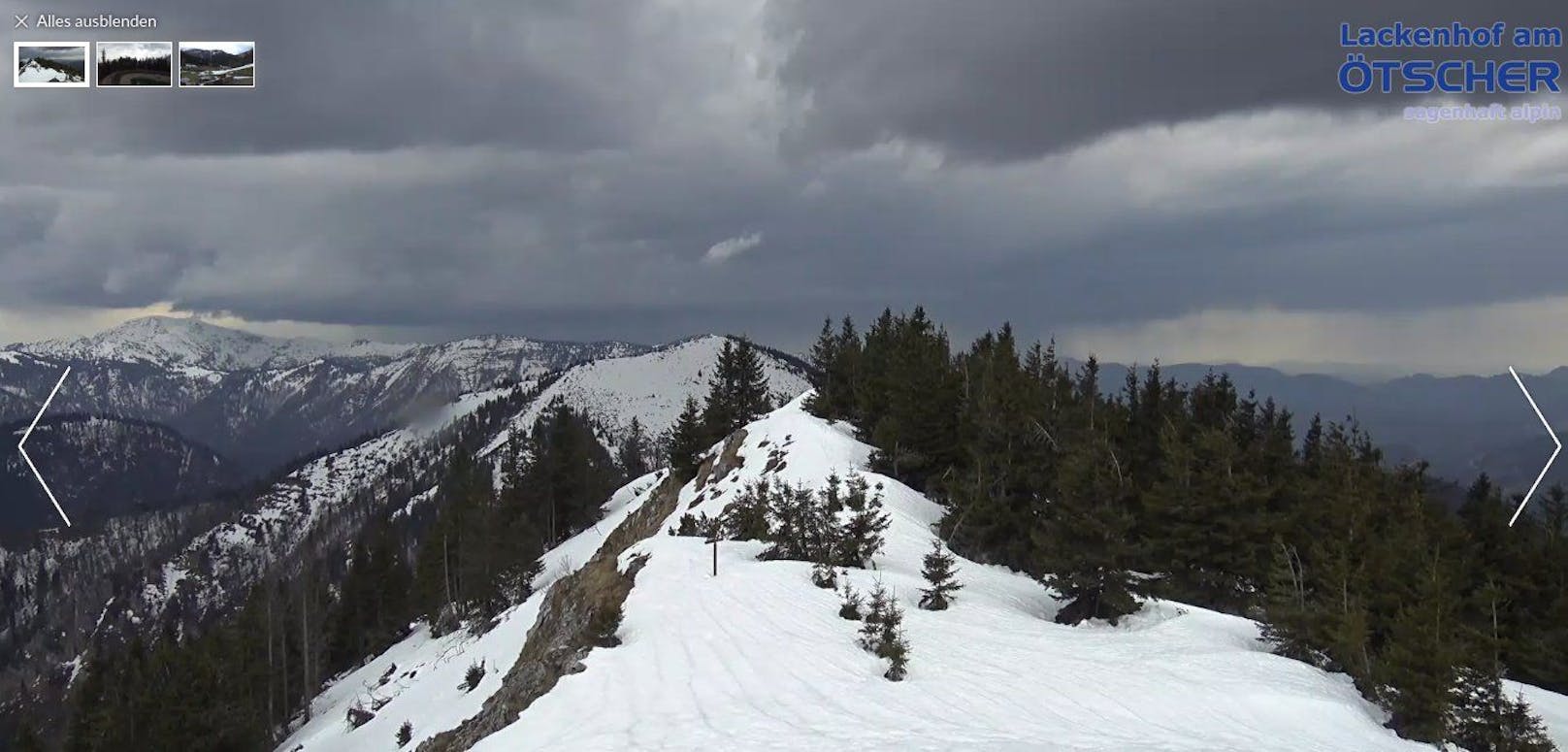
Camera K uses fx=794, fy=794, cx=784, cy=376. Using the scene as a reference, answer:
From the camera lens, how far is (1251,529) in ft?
108

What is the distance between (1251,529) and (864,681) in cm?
2543

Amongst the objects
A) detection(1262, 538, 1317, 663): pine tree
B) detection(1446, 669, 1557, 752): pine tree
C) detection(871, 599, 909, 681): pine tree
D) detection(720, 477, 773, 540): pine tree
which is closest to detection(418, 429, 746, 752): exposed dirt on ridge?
detection(720, 477, 773, 540): pine tree

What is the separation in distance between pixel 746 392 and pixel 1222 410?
45782mm

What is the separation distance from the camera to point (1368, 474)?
40.6 m

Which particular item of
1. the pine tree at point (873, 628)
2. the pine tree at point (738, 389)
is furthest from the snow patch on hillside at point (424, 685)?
the pine tree at point (738, 389)

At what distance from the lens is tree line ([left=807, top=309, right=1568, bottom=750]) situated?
1608cm

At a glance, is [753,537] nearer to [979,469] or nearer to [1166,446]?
[979,469]

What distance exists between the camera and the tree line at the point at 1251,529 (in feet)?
52.7

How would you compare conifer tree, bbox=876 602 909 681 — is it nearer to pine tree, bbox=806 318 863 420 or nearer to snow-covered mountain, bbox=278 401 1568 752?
snow-covered mountain, bbox=278 401 1568 752

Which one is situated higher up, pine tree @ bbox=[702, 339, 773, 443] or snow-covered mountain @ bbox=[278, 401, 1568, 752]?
pine tree @ bbox=[702, 339, 773, 443]

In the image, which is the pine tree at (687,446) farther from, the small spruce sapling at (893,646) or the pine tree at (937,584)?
the small spruce sapling at (893,646)

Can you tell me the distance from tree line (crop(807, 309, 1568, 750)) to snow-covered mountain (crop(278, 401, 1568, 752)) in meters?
1.36

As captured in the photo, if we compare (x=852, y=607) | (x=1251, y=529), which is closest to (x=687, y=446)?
(x=1251, y=529)

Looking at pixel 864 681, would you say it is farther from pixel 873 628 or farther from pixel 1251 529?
pixel 1251 529
